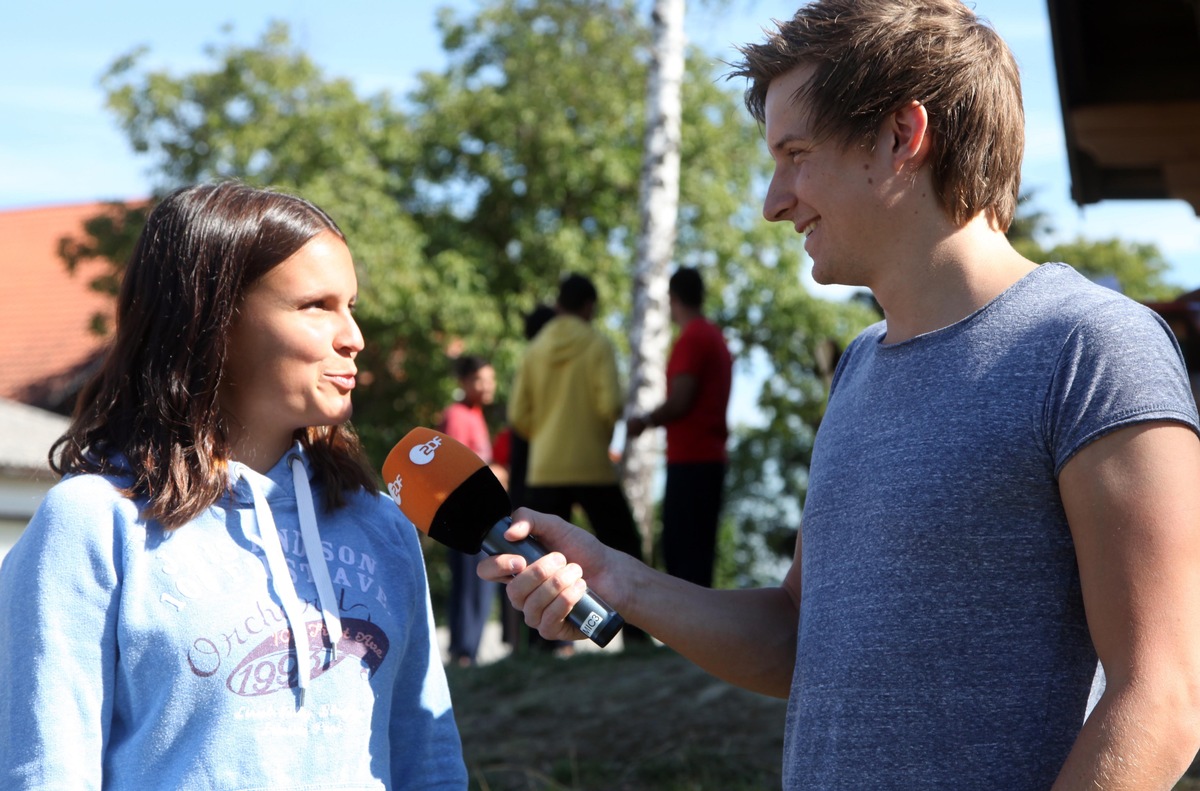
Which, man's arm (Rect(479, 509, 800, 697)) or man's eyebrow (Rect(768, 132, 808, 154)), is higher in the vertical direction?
man's eyebrow (Rect(768, 132, 808, 154))

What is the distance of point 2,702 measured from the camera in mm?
1821

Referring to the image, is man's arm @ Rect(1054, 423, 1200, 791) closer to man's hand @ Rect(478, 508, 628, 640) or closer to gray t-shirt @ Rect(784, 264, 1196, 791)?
gray t-shirt @ Rect(784, 264, 1196, 791)

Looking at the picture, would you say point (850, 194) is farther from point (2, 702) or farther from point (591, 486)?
point (591, 486)

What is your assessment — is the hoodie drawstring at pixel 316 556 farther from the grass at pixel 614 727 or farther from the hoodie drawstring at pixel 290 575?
the grass at pixel 614 727

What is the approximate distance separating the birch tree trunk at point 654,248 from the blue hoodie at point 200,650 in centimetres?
806

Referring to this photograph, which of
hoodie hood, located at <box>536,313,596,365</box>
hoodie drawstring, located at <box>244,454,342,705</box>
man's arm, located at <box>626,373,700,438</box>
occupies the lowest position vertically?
man's arm, located at <box>626,373,700,438</box>

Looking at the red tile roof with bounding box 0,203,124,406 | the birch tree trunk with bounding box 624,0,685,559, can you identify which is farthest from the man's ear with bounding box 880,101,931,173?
the red tile roof with bounding box 0,203,124,406

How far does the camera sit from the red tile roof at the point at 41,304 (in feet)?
76.7

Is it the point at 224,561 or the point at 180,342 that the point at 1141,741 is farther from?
the point at 180,342

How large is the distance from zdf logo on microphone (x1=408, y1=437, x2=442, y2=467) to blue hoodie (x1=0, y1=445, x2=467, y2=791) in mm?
177

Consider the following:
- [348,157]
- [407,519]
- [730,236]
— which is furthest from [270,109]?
Result: [407,519]

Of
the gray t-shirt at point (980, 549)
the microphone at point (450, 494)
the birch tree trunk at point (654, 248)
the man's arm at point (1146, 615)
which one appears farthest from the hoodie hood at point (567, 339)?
the man's arm at point (1146, 615)

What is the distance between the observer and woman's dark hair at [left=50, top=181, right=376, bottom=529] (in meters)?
2.04

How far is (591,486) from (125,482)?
5350mm
